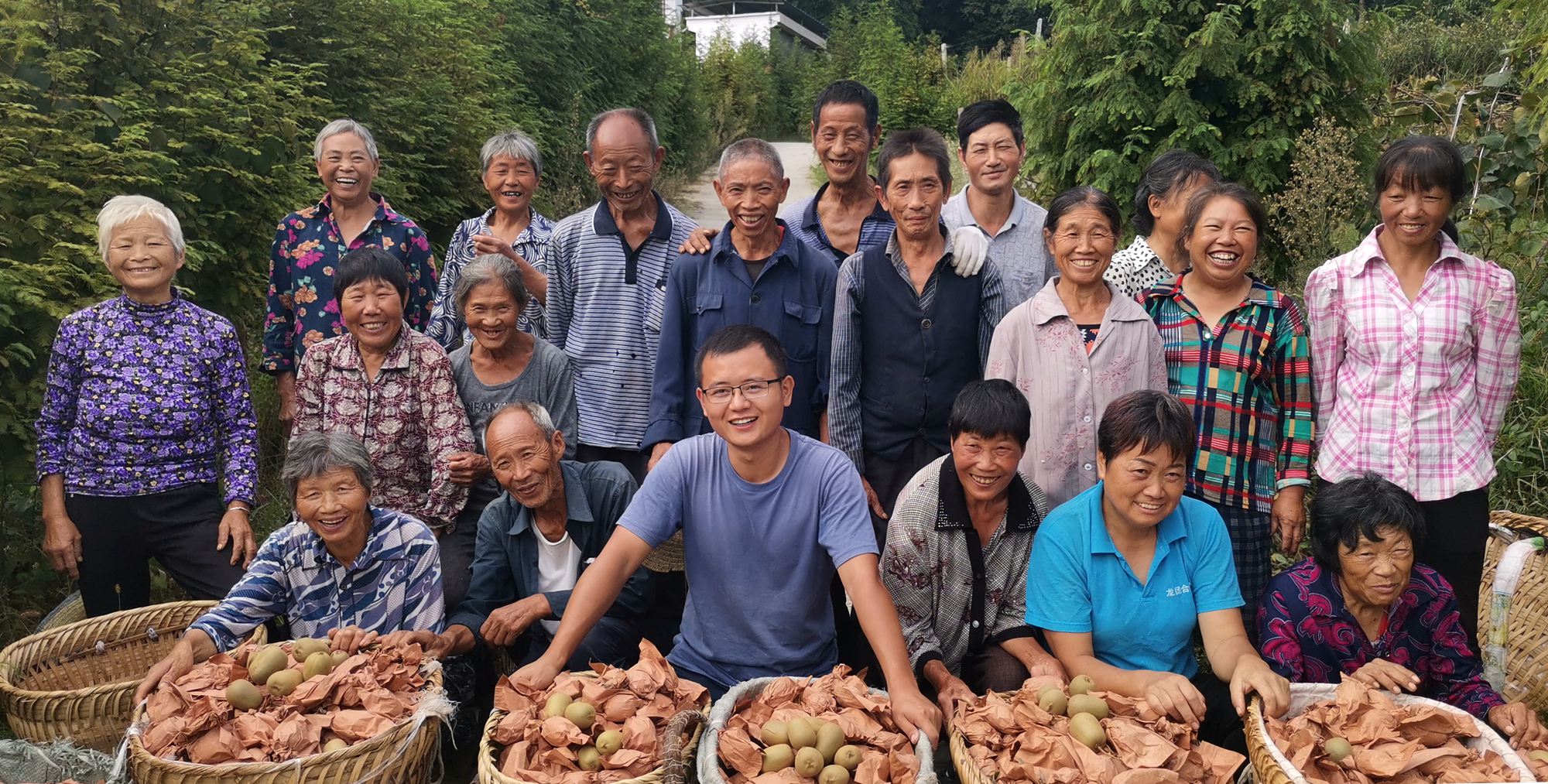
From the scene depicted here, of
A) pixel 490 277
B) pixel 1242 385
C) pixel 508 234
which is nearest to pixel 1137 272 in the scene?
pixel 1242 385

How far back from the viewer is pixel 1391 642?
9.92ft

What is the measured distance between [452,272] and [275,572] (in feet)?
5.64

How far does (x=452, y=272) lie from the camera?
476 centimetres

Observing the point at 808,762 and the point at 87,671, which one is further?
the point at 87,671

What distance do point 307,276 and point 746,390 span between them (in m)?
2.51

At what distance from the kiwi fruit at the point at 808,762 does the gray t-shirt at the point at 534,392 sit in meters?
1.83

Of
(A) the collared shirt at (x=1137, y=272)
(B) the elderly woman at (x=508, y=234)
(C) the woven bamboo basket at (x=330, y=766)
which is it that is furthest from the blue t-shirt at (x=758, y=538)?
(B) the elderly woman at (x=508, y=234)

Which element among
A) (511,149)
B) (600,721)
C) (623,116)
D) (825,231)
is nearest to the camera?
(600,721)

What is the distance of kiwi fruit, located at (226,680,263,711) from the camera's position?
2898mm

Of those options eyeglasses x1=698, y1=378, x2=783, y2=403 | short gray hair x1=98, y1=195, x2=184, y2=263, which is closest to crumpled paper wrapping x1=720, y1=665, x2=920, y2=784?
eyeglasses x1=698, y1=378, x2=783, y2=403

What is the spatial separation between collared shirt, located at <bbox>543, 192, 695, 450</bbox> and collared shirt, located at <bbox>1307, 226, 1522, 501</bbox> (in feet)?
8.01

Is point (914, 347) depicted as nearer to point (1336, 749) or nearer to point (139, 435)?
point (1336, 749)

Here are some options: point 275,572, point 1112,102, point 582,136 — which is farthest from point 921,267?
point 582,136

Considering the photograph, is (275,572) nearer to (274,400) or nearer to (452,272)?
(452,272)
